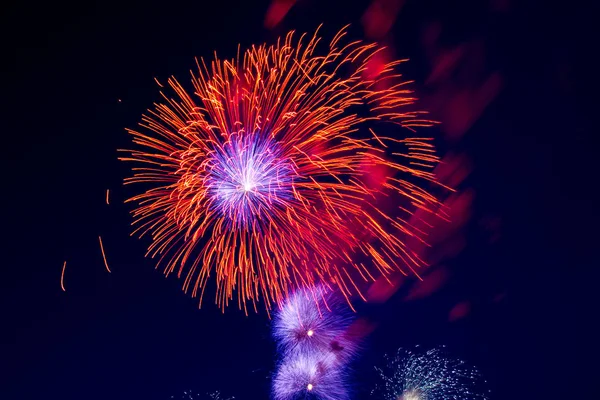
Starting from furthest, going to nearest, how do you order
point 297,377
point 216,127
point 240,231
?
point 297,377, point 240,231, point 216,127

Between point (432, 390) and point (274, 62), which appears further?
point (432, 390)

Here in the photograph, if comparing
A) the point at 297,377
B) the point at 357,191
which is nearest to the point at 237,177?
the point at 357,191

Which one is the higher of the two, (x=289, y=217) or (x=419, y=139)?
(x=419, y=139)

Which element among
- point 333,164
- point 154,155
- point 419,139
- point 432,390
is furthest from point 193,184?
point 432,390

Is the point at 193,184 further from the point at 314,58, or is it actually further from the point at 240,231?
the point at 314,58

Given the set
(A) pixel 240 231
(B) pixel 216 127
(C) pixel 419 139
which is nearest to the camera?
(B) pixel 216 127

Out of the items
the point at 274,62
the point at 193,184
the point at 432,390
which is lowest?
the point at 432,390

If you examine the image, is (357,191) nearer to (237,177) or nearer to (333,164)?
(333,164)

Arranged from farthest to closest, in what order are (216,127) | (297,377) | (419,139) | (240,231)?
(297,377) < (419,139) < (240,231) < (216,127)

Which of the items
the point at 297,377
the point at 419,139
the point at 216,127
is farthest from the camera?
the point at 297,377
